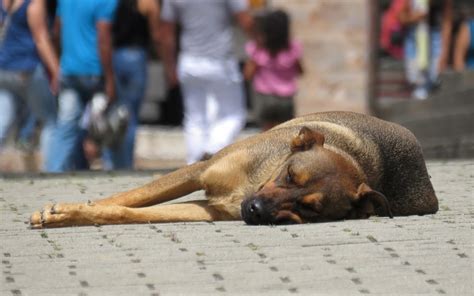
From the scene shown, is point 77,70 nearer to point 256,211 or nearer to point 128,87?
point 128,87

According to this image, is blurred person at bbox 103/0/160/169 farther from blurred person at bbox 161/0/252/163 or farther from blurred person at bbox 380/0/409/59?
blurred person at bbox 380/0/409/59

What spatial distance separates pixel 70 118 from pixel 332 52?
5.66m

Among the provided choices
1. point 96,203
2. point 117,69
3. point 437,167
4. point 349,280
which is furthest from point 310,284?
point 117,69

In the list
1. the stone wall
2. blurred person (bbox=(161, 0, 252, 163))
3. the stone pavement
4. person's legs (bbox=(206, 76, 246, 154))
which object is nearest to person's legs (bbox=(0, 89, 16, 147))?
blurred person (bbox=(161, 0, 252, 163))

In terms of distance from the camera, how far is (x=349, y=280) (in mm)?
7145

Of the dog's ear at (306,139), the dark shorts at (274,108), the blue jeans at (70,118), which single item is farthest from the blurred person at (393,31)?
the dog's ear at (306,139)

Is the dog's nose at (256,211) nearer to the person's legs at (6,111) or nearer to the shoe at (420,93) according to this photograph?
the person's legs at (6,111)

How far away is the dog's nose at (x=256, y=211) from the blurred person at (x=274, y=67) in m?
5.93

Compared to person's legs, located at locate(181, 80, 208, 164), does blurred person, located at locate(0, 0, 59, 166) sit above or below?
above

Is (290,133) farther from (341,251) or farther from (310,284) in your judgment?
(310,284)

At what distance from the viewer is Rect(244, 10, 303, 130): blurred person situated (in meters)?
14.5

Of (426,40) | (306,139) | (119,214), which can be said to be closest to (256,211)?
(306,139)

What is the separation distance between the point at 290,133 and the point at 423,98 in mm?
8560

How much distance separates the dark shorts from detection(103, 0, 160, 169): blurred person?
47.5 inches
